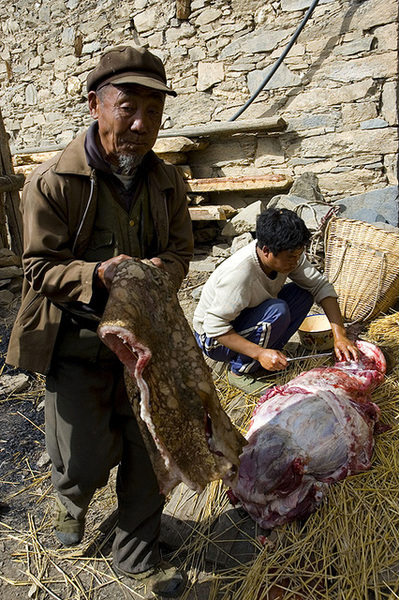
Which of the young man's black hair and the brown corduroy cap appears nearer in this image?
the brown corduroy cap

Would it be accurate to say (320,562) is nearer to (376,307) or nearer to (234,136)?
(376,307)

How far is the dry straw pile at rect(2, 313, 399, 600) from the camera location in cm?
223

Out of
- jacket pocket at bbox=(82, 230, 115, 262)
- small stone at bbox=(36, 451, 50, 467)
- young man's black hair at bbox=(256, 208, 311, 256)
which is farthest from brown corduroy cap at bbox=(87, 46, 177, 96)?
small stone at bbox=(36, 451, 50, 467)

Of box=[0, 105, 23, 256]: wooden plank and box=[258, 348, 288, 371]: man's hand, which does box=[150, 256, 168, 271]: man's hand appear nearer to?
box=[258, 348, 288, 371]: man's hand

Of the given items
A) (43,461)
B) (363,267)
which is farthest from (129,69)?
(363,267)

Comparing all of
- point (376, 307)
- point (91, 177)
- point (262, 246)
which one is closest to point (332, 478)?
point (262, 246)

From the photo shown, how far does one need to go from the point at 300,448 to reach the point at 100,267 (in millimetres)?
1447

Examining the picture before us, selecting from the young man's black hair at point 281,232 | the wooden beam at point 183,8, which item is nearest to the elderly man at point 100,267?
the young man's black hair at point 281,232

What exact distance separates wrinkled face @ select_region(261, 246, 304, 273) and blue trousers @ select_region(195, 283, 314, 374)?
1.03 ft

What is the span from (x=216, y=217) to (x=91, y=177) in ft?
14.7

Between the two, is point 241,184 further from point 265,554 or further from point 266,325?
point 265,554

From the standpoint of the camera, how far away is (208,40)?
21.7ft

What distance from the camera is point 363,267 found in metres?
4.58

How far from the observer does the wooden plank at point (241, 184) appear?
616 centimetres
